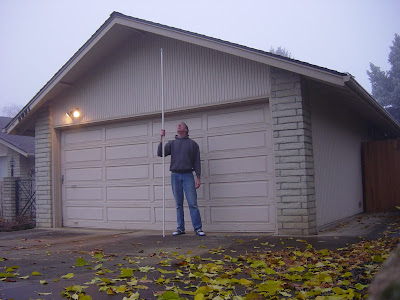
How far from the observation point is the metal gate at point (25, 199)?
13062 millimetres

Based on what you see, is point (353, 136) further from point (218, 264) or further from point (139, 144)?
point (218, 264)

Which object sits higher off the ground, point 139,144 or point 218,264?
point 139,144

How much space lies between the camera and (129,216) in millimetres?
9172

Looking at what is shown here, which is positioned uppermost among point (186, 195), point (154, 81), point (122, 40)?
point (122, 40)

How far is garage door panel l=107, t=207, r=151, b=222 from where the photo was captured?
8922 mm

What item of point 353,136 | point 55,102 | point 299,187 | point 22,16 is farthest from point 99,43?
point 22,16

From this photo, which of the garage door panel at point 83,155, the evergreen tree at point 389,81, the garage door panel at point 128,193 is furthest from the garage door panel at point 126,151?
the evergreen tree at point 389,81

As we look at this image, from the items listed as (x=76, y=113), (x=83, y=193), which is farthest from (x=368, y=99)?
(x=83, y=193)

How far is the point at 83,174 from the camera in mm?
10023

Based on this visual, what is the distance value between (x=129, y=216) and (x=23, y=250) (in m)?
2.86

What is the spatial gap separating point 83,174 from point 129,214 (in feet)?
5.57

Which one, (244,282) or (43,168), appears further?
(43,168)

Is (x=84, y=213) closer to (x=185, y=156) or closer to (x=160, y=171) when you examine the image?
(x=160, y=171)

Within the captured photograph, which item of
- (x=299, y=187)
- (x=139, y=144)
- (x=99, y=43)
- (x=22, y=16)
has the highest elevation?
(x=22, y=16)
